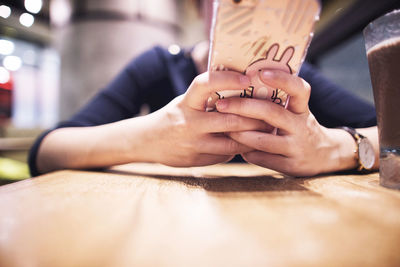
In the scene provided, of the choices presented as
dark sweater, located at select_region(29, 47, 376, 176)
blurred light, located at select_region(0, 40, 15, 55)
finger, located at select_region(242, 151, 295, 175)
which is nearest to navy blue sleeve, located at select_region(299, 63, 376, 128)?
dark sweater, located at select_region(29, 47, 376, 176)

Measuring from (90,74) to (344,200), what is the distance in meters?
2.37

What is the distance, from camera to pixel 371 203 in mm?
336

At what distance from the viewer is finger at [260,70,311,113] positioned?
0.42 metres

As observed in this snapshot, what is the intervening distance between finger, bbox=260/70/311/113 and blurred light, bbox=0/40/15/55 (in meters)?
7.56

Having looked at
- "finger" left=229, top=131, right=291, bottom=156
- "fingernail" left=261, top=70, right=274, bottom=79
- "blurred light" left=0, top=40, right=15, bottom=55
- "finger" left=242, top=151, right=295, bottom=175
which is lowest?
"blurred light" left=0, top=40, right=15, bottom=55

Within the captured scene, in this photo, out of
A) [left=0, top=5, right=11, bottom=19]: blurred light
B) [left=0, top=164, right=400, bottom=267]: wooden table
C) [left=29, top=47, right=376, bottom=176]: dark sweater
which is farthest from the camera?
[left=0, top=5, right=11, bottom=19]: blurred light

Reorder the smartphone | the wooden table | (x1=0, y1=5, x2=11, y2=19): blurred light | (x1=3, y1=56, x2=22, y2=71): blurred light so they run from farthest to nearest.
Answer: (x1=3, y1=56, x2=22, y2=71): blurred light
(x1=0, y1=5, x2=11, y2=19): blurred light
the smartphone
the wooden table

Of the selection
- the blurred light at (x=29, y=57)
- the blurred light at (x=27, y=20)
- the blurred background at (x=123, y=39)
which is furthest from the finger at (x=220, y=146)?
the blurred light at (x=29, y=57)

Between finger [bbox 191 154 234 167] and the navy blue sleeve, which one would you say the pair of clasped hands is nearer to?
finger [bbox 191 154 234 167]

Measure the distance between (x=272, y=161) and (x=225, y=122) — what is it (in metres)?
0.15

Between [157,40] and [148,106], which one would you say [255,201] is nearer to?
[148,106]

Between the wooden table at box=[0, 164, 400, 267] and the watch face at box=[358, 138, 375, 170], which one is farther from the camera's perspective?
the watch face at box=[358, 138, 375, 170]

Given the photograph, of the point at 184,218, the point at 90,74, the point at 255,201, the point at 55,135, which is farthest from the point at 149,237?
the point at 90,74

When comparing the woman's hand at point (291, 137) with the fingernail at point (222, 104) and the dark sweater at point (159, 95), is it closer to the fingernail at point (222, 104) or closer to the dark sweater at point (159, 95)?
the fingernail at point (222, 104)
